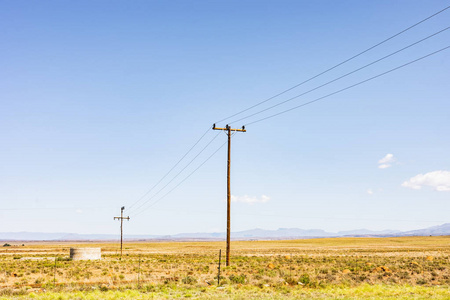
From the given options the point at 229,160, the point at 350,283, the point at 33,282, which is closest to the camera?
the point at 350,283

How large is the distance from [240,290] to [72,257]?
1307 inches

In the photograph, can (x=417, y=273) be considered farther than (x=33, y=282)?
Yes

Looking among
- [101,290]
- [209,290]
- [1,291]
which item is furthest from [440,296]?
[1,291]

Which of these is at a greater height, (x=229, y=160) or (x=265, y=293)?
(x=229, y=160)

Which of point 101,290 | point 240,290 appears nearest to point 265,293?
point 240,290

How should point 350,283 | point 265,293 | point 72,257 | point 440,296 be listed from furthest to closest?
point 72,257
point 350,283
point 265,293
point 440,296

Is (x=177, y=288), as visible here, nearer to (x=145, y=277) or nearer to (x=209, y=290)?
(x=209, y=290)

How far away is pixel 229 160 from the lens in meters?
34.8

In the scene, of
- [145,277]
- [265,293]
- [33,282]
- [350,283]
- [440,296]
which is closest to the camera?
[440,296]

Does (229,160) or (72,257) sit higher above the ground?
(229,160)

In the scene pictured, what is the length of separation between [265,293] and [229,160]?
13.7m

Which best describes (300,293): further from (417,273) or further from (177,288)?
(417,273)

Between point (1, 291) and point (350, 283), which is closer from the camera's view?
point (1, 291)

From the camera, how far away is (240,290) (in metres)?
24.5
